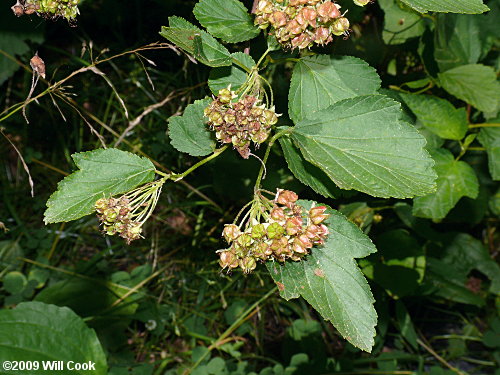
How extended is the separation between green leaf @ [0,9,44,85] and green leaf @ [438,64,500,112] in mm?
2101

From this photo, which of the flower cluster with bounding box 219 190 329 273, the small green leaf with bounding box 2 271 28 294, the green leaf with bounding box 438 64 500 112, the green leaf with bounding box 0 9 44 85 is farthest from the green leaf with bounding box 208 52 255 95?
the small green leaf with bounding box 2 271 28 294

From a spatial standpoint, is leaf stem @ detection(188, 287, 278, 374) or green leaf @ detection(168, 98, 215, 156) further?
leaf stem @ detection(188, 287, 278, 374)

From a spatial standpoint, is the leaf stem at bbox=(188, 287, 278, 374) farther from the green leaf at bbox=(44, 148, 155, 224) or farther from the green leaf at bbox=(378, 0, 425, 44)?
the green leaf at bbox=(44, 148, 155, 224)

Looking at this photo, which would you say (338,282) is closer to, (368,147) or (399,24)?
(368,147)

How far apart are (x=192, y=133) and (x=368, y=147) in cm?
48

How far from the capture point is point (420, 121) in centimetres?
209

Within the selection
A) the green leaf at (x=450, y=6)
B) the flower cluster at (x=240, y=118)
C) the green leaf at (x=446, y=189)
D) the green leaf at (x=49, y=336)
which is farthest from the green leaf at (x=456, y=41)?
the green leaf at (x=49, y=336)

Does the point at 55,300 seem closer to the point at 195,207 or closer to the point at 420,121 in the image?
the point at 195,207

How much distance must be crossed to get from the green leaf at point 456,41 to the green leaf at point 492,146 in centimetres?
30

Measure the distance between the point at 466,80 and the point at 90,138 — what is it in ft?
7.05

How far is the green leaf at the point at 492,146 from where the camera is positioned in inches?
81.7

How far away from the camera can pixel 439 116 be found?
6.82 feet

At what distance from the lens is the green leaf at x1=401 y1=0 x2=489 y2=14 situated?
1170mm

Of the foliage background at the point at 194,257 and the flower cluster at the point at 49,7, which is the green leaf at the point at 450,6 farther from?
the foliage background at the point at 194,257
